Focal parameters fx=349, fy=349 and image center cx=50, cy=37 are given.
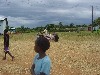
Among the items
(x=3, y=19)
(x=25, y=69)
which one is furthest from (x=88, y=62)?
(x=3, y=19)

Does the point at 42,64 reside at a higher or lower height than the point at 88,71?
higher

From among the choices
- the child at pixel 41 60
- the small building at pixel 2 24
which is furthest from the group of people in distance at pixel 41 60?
the small building at pixel 2 24

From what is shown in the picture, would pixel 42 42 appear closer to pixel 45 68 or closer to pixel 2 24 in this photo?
pixel 45 68

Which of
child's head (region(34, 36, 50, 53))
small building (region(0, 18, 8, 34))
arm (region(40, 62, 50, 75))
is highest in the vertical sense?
child's head (region(34, 36, 50, 53))

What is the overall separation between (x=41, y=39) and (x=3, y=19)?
65125 mm

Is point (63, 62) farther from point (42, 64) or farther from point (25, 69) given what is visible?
point (42, 64)

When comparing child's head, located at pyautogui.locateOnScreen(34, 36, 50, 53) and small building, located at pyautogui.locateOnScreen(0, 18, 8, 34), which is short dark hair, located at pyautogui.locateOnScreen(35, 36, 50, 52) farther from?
small building, located at pyautogui.locateOnScreen(0, 18, 8, 34)

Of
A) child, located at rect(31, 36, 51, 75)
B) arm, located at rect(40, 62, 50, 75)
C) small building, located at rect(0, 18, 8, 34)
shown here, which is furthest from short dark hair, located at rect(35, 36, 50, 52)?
small building, located at rect(0, 18, 8, 34)

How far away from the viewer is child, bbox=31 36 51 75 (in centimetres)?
623

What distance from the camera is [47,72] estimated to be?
20.4 ft

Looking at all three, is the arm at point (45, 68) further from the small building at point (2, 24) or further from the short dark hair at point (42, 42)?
the small building at point (2, 24)

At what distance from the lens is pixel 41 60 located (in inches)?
248

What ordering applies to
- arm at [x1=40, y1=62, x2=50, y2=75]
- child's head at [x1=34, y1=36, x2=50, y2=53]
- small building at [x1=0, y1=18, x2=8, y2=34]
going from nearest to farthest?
1. arm at [x1=40, y1=62, x2=50, y2=75]
2. child's head at [x1=34, y1=36, x2=50, y2=53]
3. small building at [x1=0, y1=18, x2=8, y2=34]

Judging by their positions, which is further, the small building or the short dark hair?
the small building
